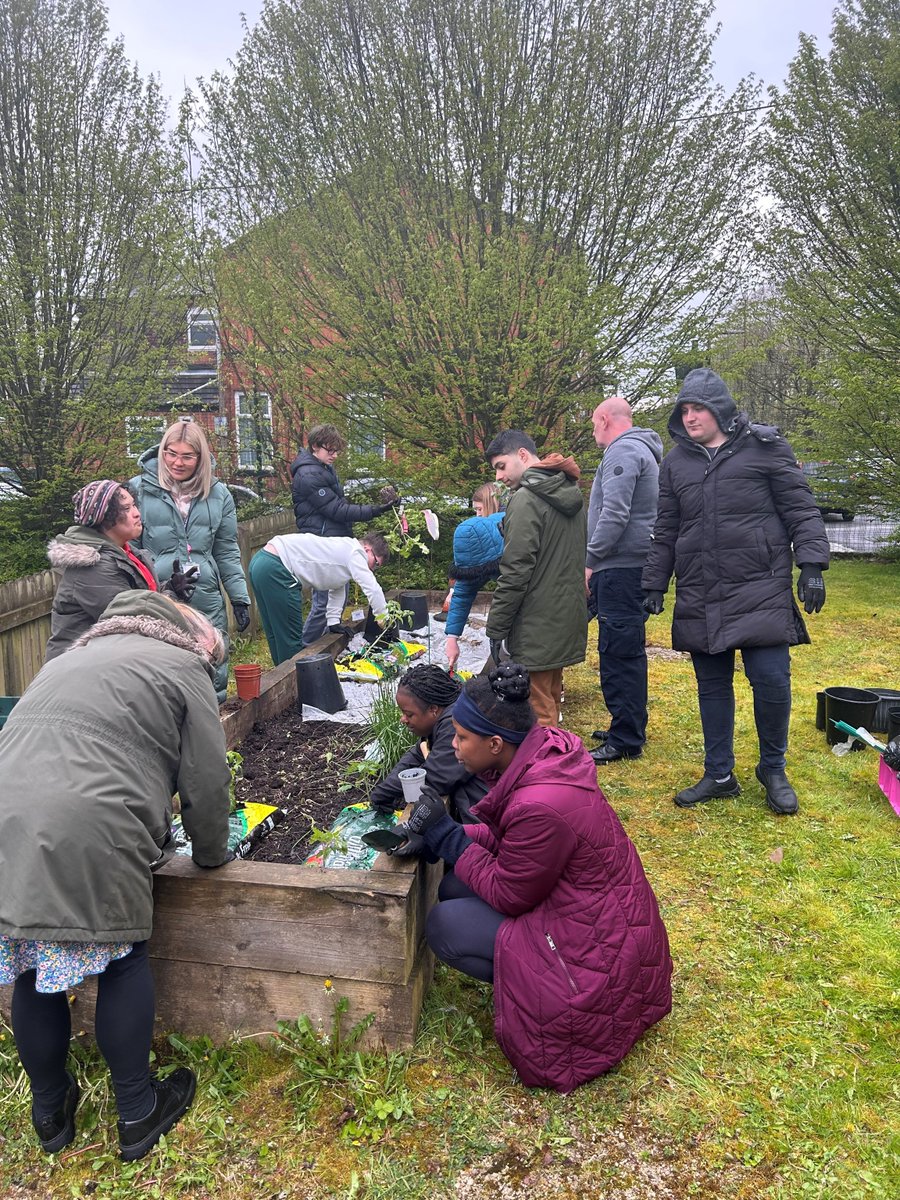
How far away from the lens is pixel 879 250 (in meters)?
9.57

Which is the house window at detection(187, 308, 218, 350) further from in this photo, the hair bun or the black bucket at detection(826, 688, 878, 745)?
the hair bun

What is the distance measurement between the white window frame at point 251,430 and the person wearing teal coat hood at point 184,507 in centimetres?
661

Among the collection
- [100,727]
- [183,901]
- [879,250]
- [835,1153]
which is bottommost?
[835,1153]

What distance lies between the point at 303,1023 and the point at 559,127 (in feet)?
29.9

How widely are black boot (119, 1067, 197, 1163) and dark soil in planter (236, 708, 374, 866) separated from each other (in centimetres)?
80

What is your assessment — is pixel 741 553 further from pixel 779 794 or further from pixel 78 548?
pixel 78 548

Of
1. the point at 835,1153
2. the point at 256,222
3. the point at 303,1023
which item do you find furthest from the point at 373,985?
the point at 256,222

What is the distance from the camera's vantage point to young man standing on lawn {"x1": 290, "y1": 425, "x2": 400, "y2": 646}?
5.41 m

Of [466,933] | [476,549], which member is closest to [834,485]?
[476,549]

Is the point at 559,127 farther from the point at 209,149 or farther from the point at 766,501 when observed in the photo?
the point at 766,501

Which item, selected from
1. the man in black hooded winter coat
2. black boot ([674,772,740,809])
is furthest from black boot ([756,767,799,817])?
black boot ([674,772,740,809])

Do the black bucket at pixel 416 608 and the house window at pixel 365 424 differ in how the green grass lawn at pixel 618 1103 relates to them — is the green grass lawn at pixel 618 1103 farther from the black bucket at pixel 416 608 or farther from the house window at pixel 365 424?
the house window at pixel 365 424

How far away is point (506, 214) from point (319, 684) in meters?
6.74

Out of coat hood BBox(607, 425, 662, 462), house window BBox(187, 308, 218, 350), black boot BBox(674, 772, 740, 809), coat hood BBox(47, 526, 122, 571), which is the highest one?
house window BBox(187, 308, 218, 350)
